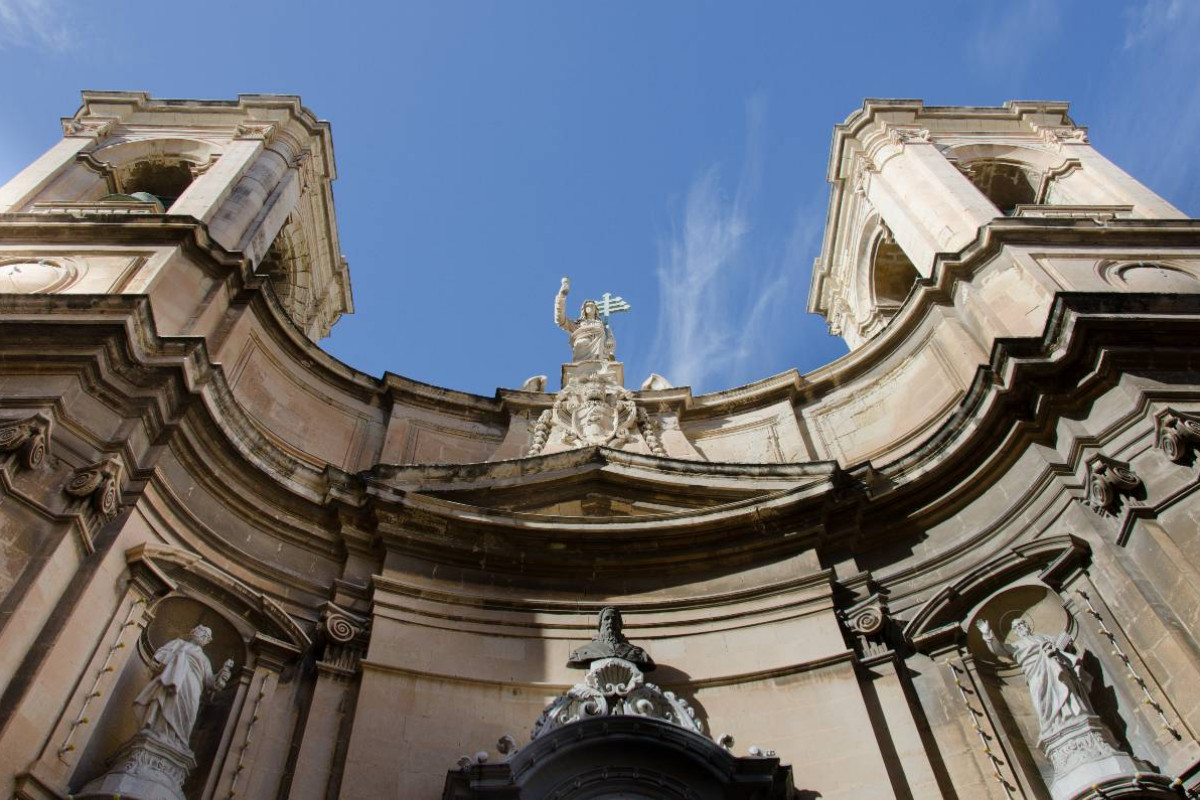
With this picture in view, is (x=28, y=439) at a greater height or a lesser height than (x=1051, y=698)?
greater

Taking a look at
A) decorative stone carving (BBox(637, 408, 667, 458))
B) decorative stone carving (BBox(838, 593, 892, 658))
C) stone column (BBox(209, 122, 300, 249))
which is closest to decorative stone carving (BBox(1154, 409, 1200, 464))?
decorative stone carving (BBox(838, 593, 892, 658))

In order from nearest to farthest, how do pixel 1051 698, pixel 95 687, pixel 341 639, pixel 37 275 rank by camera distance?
pixel 95 687, pixel 1051 698, pixel 341 639, pixel 37 275

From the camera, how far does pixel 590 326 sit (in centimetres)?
1758

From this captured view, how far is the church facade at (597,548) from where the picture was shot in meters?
8.77

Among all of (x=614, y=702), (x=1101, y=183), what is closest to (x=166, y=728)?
(x=614, y=702)

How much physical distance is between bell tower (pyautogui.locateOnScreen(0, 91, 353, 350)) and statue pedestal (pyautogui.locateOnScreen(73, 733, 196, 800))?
18.1 feet

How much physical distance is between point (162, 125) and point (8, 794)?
604 inches

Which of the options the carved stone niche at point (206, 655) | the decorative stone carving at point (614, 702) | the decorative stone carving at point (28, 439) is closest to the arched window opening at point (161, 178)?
the decorative stone carving at point (28, 439)

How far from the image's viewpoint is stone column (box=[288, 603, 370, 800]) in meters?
9.20

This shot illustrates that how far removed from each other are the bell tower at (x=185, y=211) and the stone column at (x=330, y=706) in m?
4.32

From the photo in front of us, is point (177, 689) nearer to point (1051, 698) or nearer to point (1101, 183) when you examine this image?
point (1051, 698)

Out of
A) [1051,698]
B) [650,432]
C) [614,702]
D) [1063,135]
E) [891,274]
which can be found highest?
[1063,135]

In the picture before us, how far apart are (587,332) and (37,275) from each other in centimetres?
814

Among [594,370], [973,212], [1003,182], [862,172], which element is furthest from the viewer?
[862,172]
